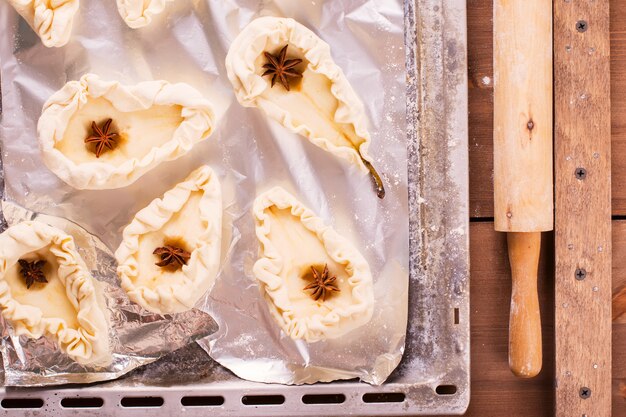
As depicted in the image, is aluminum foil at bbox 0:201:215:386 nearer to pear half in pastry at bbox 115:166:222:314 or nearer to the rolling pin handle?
pear half in pastry at bbox 115:166:222:314

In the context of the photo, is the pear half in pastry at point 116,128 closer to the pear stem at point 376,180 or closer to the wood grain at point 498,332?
the pear stem at point 376,180

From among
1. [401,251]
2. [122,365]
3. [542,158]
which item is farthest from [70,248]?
[542,158]

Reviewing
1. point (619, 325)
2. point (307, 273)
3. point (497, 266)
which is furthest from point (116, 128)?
point (619, 325)

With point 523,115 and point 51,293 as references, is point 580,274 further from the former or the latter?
point 51,293

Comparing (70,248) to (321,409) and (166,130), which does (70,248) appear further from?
(321,409)

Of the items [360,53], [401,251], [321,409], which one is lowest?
[321,409]

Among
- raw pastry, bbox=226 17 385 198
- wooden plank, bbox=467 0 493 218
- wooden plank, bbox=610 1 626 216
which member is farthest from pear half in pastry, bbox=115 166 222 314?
wooden plank, bbox=610 1 626 216
